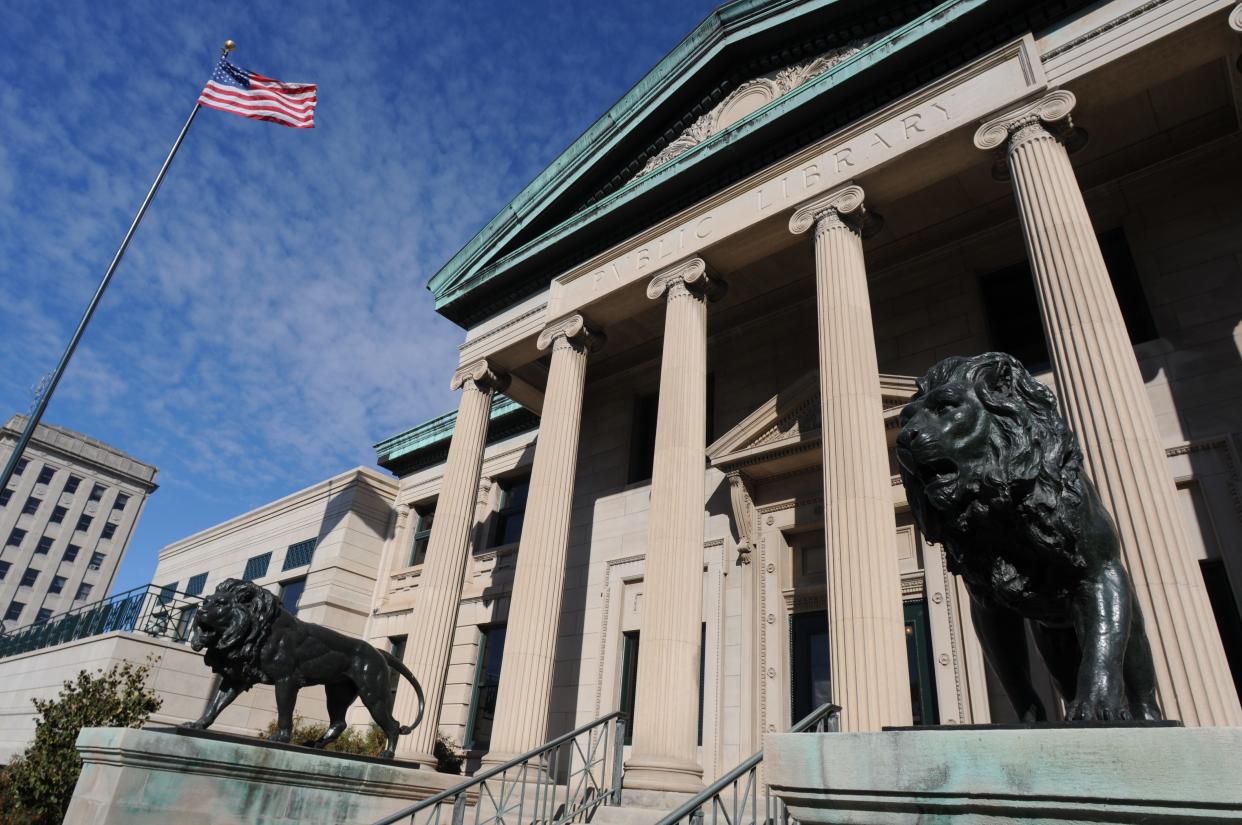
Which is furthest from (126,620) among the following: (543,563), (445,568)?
(543,563)

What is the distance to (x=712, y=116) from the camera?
16.2 meters

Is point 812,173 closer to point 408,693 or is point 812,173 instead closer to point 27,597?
point 408,693

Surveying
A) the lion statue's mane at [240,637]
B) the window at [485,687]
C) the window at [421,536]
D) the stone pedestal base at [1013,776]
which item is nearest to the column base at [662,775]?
the lion statue's mane at [240,637]

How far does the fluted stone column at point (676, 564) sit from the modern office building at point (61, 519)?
85444 mm

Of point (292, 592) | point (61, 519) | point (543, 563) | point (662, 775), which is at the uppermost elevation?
point (61, 519)

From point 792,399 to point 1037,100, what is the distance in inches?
236

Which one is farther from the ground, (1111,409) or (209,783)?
(1111,409)

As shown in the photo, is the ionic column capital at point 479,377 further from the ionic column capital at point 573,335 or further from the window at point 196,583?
the window at point 196,583

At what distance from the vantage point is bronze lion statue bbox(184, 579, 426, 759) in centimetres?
860

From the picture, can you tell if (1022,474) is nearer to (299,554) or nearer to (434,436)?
(434,436)

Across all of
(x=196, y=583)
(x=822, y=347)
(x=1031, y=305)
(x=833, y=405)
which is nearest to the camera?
(x=833, y=405)

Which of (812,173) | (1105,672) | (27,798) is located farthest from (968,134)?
(27,798)

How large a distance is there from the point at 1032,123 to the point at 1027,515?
32.0ft

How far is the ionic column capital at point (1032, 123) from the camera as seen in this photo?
10.6m
